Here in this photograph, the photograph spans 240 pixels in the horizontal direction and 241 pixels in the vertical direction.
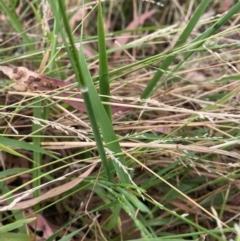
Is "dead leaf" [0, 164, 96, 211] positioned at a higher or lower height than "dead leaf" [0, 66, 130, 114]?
lower

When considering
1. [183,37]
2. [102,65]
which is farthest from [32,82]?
[183,37]

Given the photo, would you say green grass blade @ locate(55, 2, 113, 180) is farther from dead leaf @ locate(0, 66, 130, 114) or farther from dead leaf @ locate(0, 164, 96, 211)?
dead leaf @ locate(0, 66, 130, 114)

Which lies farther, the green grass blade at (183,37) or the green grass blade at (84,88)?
the green grass blade at (183,37)

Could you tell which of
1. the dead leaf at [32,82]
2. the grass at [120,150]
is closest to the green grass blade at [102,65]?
the grass at [120,150]

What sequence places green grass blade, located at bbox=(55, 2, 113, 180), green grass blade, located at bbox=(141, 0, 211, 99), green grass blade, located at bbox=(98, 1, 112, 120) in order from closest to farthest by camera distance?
green grass blade, located at bbox=(55, 2, 113, 180)
green grass blade, located at bbox=(98, 1, 112, 120)
green grass blade, located at bbox=(141, 0, 211, 99)

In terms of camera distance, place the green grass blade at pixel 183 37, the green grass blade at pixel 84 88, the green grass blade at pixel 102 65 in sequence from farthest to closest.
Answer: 1. the green grass blade at pixel 183 37
2. the green grass blade at pixel 102 65
3. the green grass blade at pixel 84 88

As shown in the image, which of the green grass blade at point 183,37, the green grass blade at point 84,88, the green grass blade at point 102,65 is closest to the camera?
the green grass blade at point 84,88

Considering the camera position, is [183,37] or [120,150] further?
[183,37]

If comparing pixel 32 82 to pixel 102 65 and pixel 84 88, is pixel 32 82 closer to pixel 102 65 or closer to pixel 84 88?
pixel 102 65

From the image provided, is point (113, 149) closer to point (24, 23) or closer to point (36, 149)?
point (36, 149)

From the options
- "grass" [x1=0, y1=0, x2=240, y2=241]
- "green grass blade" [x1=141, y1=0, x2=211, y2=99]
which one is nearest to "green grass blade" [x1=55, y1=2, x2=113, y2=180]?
"grass" [x1=0, y1=0, x2=240, y2=241]

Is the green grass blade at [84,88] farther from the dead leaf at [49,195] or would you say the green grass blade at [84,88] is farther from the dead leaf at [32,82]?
the dead leaf at [32,82]
